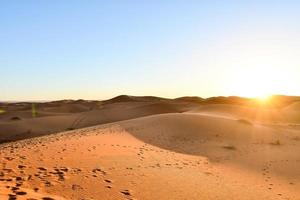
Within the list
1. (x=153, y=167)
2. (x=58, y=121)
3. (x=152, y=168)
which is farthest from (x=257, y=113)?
(x=152, y=168)

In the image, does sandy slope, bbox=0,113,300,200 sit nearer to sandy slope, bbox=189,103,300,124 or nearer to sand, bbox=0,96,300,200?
sand, bbox=0,96,300,200

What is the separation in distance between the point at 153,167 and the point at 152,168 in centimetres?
13

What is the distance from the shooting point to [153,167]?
32.3ft

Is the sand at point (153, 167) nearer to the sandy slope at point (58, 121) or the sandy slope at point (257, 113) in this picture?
the sandy slope at point (58, 121)

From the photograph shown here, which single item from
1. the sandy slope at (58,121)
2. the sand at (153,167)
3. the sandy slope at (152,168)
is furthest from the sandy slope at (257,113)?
the sandy slope at (152,168)

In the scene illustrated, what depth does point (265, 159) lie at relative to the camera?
42.9 feet

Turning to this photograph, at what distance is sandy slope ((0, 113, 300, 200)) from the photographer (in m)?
7.58

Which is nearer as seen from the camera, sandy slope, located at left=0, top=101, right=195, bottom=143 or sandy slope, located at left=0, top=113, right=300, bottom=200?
sandy slope, located at left=0, top=113, right=300, bottom=200

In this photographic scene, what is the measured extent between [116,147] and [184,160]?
7.28 feet

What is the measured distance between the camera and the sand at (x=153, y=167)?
7582 millimetres

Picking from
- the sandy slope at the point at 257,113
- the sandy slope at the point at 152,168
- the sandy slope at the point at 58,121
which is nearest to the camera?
the sandy slope at the point at 152,168

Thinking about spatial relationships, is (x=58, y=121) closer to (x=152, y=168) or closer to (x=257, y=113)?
(x=257, y=113)

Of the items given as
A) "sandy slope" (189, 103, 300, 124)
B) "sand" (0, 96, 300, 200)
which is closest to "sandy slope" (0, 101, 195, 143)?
"sandy slope" (189, 103, 300, 124)

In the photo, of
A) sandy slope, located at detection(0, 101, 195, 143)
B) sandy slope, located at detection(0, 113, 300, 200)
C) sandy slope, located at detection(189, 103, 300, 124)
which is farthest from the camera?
sandy slope, located at detection(189, 103, 300, 124)
